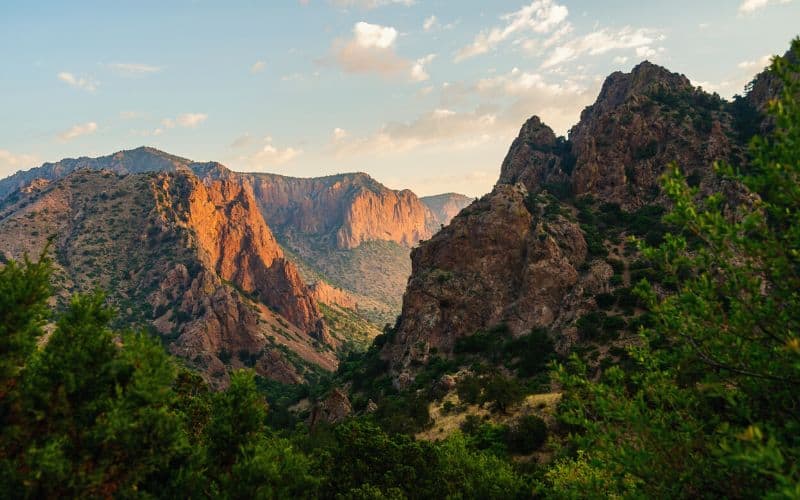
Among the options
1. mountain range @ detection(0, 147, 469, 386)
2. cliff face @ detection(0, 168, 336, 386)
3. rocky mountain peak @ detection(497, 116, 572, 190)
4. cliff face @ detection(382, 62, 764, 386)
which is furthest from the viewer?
mountain range @ detection(0, 147, 469, 386)

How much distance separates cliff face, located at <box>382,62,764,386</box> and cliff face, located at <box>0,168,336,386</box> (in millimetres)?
62557

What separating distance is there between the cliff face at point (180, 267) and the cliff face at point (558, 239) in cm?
6256

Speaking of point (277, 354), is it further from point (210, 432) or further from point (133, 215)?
point (210, 432)

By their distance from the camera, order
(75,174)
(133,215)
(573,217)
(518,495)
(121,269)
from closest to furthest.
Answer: (518,495) < (573,217) < (121,269) < (133,215) < (75,174)

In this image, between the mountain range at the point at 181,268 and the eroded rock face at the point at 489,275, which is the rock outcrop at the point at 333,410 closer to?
the eroded rock face at the point at 489,275

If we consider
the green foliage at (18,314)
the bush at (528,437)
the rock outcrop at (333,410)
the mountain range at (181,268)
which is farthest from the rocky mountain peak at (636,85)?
the mountain range at (181,268)

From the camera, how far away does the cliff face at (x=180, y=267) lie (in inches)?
5207

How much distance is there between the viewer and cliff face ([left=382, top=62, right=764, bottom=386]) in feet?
255

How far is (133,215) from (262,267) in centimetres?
5304

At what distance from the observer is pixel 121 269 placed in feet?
488

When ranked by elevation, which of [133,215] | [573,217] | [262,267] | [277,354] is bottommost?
[277,354]

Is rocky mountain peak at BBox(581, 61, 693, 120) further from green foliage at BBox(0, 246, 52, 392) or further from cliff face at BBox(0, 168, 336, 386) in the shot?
cliff face at BBox(0, 168, 336, 386)

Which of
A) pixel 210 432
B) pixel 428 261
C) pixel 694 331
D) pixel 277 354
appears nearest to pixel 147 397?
pixel 210 432

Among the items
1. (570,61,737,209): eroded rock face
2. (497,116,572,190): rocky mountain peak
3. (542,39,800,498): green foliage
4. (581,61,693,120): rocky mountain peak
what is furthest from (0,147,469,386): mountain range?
(581,61,693,120): rocky mountain peak
